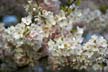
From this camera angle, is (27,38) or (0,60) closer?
(27,38)

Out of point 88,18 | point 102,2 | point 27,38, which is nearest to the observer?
point 27,38

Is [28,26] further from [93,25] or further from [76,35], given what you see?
[93,25]

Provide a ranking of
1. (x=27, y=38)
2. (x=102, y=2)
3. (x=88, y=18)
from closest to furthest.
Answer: (x=27, y=38) → (x=88, y=18) → (x=102, y=2)

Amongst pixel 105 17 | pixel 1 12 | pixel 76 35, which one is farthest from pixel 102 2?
pixel 76 35

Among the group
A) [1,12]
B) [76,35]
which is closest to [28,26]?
[76,35]

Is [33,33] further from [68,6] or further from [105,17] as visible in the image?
[105,17]

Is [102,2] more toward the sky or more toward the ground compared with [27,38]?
more toward the sky

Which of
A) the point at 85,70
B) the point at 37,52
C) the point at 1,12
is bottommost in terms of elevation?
the point at 85,70

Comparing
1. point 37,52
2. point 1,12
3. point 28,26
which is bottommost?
point 37,52

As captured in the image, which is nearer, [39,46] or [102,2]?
[39,46]
